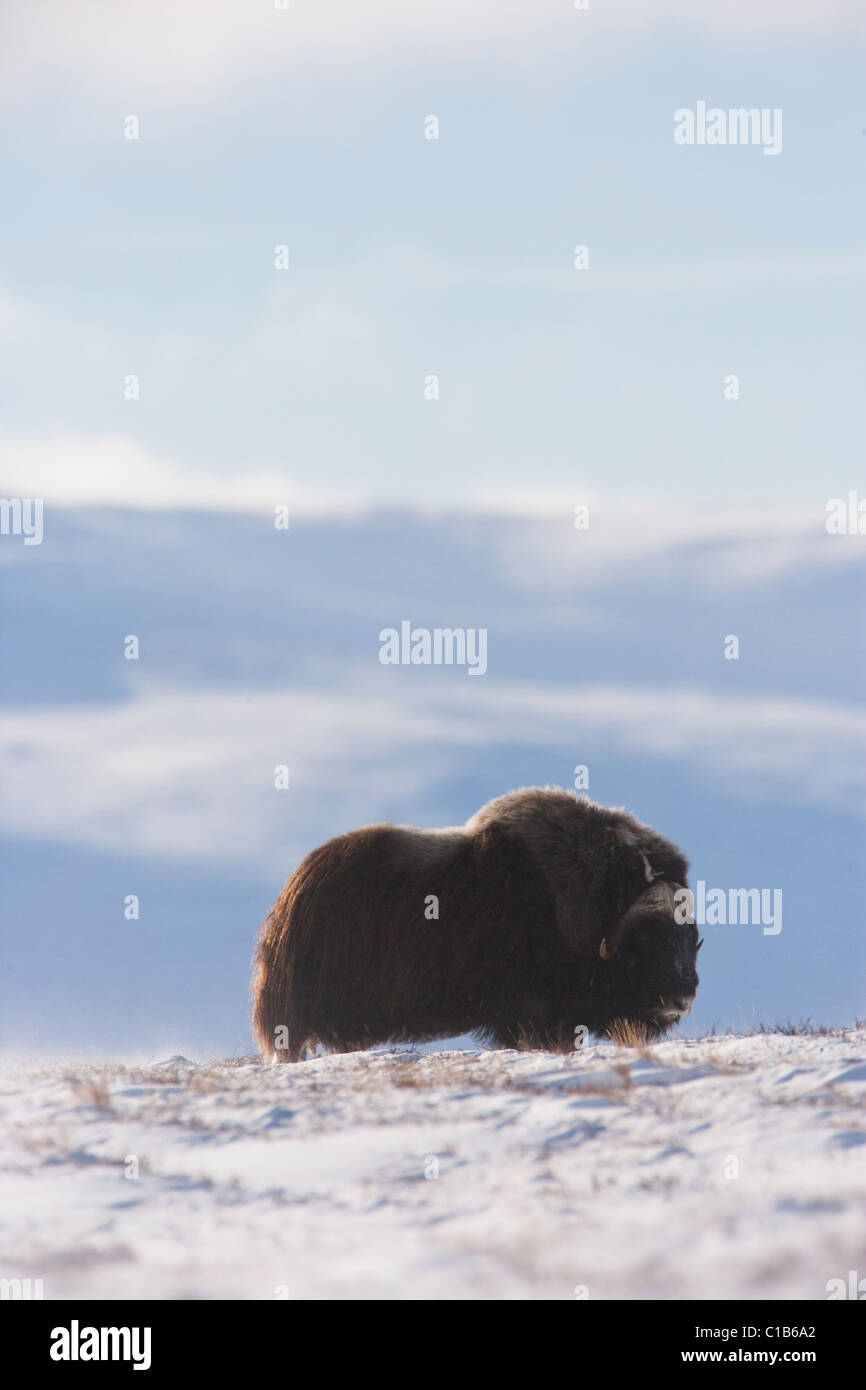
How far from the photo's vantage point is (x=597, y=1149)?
519cm

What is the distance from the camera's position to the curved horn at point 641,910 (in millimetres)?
9188

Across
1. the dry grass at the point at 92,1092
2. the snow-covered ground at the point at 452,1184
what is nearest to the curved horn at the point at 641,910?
the snow-covered ground at the point at 452,1184

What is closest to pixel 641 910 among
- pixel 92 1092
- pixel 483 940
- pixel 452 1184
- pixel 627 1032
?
pixel 627 1032

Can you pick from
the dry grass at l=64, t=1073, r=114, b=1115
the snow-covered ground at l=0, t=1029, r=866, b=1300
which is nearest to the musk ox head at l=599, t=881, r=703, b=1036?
the snow-covered ground at l=0, t=1029, r=866, b=1300

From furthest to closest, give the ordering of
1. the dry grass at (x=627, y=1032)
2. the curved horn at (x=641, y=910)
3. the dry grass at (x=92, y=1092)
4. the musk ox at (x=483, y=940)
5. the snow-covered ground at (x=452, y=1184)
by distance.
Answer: the curved horn at (x=641, y=910)
the musk ox at (x=483, y=940)
the dry grass at (x=627, y=1032)
the dry grass at (x=92, y=1092)
the snow-covered ground at (x=452, y=1184)

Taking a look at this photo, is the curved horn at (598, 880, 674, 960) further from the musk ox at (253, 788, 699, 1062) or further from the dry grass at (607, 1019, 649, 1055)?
the dry grass at (607, 1019, 649, 1055)

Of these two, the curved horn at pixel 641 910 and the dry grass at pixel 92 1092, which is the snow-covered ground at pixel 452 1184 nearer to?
the dry grass at pixel 92 1092

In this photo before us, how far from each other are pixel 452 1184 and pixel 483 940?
4.22 meters

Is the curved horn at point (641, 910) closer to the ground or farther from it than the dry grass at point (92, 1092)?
farther from it

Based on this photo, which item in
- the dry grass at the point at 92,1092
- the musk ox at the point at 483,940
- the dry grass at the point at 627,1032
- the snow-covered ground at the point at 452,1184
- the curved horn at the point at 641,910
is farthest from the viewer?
the curved horn at the point at 641,910

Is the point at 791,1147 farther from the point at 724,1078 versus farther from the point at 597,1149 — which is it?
the point at 724,1078

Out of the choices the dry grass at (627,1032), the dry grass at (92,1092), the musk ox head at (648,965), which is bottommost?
the dry grass at (627,1032)

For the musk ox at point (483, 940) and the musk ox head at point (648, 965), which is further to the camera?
the musk ox head at point (648, 965)
